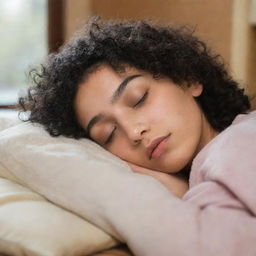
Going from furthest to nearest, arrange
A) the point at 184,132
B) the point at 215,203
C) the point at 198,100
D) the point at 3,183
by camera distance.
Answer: the point at 198,100 < the point at 184,132 < the point at 3,183 < the point at 215,203

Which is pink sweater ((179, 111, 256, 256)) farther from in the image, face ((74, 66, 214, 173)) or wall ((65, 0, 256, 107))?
wall ((65, 0, 256, 107))

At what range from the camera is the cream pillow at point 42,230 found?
0.77 meters

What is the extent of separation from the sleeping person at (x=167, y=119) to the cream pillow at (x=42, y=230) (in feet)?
0.26

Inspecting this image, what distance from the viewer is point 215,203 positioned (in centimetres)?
81

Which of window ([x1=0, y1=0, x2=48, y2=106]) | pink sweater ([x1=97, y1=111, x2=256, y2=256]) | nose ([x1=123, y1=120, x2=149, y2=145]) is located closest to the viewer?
pink sweater ([x1=97, y1=111, x2=256, y2=256])

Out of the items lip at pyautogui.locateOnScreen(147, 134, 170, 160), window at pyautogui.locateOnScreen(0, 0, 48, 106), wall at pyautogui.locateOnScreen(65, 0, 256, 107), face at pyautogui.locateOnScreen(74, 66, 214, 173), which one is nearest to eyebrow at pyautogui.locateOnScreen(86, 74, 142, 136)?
face at pyautogui.locateOnScreen(74, 66, 214, 173)

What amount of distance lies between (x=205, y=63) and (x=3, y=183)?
691 mm

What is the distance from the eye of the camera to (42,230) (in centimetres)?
79

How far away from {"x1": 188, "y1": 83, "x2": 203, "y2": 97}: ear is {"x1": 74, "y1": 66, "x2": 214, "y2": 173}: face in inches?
2.7

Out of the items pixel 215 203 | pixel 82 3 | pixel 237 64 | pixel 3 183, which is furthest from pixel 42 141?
pixel 82 3

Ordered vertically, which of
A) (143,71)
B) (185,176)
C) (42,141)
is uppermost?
(143,71)

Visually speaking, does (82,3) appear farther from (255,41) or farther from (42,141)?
(42,141)

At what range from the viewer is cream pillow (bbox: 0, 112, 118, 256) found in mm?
766

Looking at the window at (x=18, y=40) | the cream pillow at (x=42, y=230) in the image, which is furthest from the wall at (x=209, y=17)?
the cream pillow at (x=42, y=230)
